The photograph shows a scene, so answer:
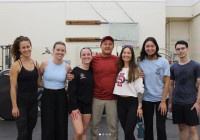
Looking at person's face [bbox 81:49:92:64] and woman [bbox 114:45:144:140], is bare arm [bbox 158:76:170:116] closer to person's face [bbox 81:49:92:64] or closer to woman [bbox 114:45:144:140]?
woman [bbox 114:45:144:140]

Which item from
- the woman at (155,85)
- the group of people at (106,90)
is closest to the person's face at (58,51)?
the group of people at (106,90)

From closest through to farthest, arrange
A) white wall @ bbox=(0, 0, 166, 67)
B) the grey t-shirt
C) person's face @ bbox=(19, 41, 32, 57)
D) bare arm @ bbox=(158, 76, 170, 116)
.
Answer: person's face @ bbox=(19, 41, 32, 57)
bare arm @ bbox=(158, 76, 170, 116)
the grey t-shirt
white wall @ bbox=(0, 0, 166, 67)

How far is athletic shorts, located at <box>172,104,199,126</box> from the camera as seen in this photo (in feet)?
11.4

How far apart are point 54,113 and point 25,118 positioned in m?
0.42

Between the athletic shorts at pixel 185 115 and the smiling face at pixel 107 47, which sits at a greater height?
the smiling face at pixel 107 47

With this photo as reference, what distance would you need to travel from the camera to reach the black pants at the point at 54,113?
3.33 m

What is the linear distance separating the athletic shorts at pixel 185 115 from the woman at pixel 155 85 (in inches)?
12.0

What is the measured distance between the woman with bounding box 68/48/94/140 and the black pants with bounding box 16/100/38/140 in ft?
1.69

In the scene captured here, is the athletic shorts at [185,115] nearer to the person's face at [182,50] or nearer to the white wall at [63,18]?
the person's face at [182,50]

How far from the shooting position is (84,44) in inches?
455

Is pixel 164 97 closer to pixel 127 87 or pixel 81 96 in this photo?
pixel 127 87

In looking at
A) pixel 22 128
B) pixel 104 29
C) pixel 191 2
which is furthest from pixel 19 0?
pixel 22 128

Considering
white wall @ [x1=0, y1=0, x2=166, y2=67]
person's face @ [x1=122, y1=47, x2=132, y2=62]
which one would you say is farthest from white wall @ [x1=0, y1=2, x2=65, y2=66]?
person's face @ [x1=122, y1=47, x2=132, y2=62]

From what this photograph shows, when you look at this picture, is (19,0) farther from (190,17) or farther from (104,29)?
(190,17)
